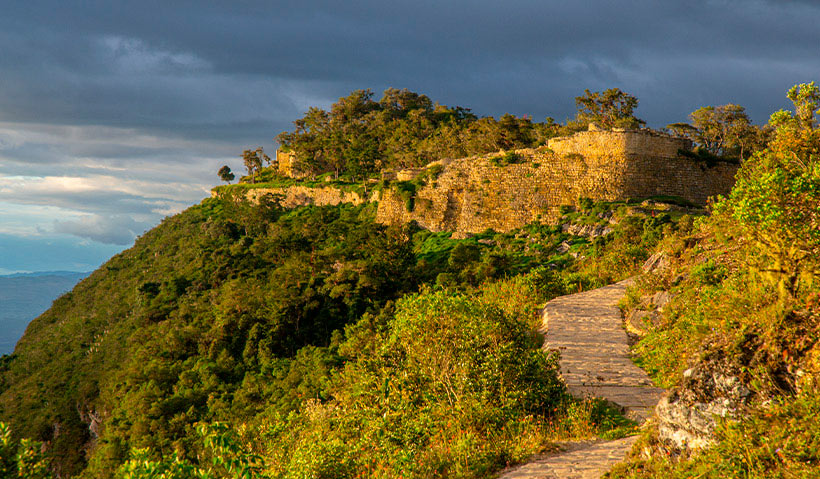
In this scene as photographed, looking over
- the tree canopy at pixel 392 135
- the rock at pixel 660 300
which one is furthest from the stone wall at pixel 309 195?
the rock at pixel 660 300

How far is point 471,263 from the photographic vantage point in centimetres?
2933

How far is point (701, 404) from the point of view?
6016 millimetres

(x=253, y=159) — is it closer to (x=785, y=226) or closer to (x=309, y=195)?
(x=309, y=195)

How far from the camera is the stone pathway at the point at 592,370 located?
26.5 ft

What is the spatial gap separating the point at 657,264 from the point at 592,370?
844 cm

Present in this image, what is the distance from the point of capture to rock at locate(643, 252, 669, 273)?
1931cm

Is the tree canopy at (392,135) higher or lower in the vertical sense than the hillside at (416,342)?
higher

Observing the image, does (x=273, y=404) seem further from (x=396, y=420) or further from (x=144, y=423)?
(x=396, y=420)

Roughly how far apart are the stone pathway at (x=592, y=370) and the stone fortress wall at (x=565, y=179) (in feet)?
37.9

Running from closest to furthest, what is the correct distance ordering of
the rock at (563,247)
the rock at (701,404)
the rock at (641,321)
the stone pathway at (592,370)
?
the rock at (701,404)
the stone pathway at (592,370)
the rock at (641,321)
the rock at (563,247)

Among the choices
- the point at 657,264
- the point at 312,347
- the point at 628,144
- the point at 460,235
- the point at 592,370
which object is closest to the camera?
the point at 592,370

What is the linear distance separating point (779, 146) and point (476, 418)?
686cm

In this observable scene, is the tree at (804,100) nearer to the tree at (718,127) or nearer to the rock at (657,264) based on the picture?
Result: the rock at (657,264)

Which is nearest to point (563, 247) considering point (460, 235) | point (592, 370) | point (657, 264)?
point (460, 235)
